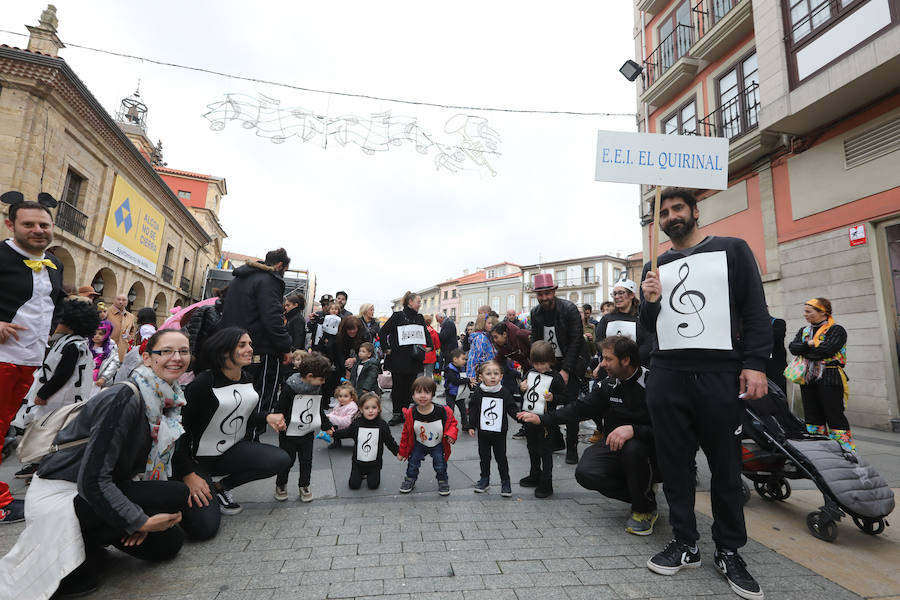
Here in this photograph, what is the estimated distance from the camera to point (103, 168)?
16.1m

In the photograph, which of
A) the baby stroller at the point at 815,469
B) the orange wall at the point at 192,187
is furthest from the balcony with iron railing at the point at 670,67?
the orange wall at the point at 192,187

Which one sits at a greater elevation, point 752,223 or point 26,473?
point 752,223

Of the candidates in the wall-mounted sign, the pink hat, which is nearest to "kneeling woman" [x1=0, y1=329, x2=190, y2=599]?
the pink hat

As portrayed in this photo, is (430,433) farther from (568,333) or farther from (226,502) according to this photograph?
(568,333)

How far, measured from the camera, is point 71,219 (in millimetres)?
14633

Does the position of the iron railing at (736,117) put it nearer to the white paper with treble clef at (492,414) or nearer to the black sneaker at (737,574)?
the white paper with treble clef at (492,414)

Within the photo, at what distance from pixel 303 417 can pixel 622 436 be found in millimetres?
2526

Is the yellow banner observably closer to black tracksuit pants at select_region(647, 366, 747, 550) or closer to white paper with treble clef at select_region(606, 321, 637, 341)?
white paper with treble clef at select_region(606, 321, 637, 341)

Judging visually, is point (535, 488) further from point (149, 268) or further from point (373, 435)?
point (149, 268)

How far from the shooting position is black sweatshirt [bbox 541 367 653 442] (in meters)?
3.06

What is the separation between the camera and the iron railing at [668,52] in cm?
1229

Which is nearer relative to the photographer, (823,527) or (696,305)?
(696,305)

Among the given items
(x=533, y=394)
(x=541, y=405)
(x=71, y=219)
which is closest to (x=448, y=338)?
(x=533, y=394)

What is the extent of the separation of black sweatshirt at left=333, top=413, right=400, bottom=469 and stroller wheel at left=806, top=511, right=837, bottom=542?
121 inches
